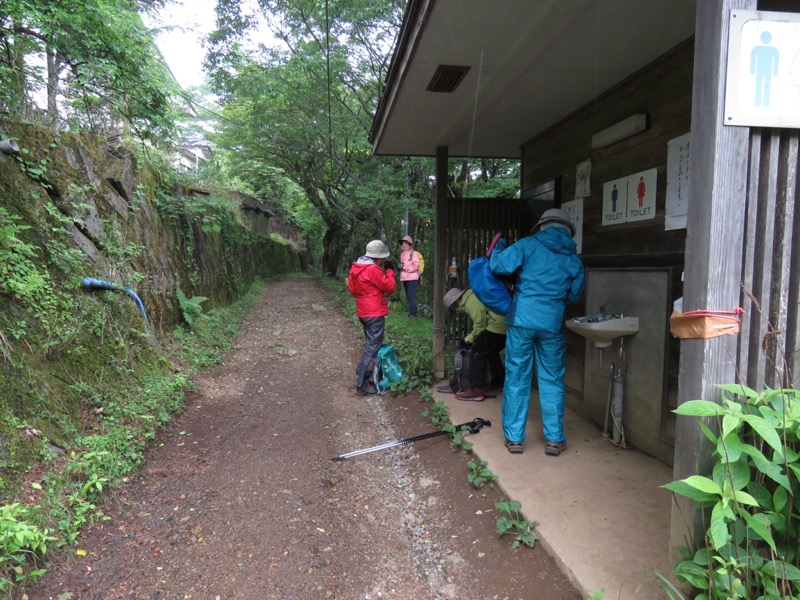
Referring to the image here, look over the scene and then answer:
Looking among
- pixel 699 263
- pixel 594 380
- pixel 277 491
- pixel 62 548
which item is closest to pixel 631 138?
pixel 594 380

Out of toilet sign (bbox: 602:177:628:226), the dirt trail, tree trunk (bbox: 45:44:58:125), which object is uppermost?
tree trunk (bbox: 45:44:58:125)

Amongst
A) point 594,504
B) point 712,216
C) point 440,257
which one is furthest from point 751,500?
point 440,257

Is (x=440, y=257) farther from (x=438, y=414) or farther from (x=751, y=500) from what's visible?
(x=751, y=500)

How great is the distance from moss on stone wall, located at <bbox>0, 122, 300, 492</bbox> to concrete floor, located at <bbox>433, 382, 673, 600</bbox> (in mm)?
3226

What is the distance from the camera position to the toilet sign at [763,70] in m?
1.63

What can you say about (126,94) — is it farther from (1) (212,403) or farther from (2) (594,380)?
(2) (594,380)

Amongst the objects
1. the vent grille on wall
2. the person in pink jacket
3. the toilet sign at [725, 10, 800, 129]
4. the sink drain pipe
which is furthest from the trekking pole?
the person in pink jacket

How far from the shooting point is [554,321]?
3.49 metres

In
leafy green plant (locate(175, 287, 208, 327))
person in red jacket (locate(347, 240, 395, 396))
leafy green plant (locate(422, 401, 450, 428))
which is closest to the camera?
leafy green plant (locate(422, 401, 450, 428))

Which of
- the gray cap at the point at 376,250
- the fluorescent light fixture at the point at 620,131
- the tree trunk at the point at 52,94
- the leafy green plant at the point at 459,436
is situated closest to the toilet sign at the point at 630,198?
the fluorescent light fixture at the point at 620,131

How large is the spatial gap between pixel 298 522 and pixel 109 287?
11.2ft

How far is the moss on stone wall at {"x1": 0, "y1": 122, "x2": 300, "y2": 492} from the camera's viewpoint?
3416 millimetres

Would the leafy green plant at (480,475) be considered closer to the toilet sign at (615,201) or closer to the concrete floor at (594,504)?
the concrete floor at (594,504)

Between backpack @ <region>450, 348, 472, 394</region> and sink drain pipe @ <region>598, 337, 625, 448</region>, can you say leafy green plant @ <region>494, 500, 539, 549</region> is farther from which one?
backpack @ <region>450, 348, 472, 394</region>
